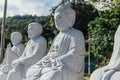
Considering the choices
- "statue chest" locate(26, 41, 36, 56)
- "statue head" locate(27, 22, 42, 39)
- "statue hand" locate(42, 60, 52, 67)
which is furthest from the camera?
"statue head" locate(27, 22, 42, 39)

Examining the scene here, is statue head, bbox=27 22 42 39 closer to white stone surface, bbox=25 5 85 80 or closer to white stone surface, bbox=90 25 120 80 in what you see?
white stone surface, bbox=25 5 85 80

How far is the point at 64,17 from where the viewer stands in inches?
257

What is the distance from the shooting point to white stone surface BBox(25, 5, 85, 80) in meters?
6.02

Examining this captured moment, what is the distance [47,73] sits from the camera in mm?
6055

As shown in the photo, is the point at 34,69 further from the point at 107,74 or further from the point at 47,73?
the point at 107,74

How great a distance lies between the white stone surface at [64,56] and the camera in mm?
6020

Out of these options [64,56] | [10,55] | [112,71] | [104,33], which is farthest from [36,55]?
[104,33]

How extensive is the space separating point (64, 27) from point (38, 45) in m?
0.95

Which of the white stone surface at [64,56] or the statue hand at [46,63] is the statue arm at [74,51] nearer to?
the white stone surface at [64,56]

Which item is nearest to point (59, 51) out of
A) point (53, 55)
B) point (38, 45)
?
point (53, 55)

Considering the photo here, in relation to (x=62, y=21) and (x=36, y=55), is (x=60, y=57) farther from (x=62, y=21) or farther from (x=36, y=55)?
(x=36, y=55)

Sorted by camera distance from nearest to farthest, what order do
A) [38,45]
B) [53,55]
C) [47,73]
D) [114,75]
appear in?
[114,75], [47,73], [53,55], [38,45]

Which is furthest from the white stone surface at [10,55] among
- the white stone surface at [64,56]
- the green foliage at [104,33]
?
the green foliage at [104,33]

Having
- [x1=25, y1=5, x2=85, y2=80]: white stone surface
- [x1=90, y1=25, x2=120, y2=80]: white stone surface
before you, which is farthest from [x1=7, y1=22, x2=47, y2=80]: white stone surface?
[x1=90, y1=25, x2=120, y2=80]: white stone surface
